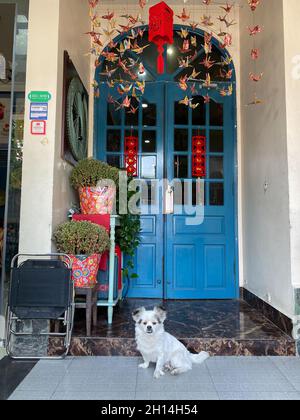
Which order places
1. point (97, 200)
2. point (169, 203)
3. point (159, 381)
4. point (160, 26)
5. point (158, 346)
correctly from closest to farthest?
point (159, 381), point (158, 346), point (160, 26), point (97, 200), point (169, 203)

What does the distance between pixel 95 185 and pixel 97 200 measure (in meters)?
0.16

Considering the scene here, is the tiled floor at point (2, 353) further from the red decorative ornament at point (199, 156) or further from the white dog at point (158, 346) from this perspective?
the red decorative ornament at point (199, 156)

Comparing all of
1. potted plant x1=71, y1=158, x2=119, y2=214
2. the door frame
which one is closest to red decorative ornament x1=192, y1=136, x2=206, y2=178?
the door frame

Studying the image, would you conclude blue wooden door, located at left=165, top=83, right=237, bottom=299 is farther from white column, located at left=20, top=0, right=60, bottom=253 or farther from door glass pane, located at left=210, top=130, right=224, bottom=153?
white column, located at left=20, top=0, right=60, bottom=253

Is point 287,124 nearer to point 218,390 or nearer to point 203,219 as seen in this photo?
point 203,219

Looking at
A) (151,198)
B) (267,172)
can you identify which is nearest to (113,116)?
(151,198)

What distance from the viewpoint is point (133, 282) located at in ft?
12.3

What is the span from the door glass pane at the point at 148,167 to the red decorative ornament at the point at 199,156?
501 mm

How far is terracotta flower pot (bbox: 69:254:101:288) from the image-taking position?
8.05 ft

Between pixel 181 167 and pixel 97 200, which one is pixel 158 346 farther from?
pixel 181 167

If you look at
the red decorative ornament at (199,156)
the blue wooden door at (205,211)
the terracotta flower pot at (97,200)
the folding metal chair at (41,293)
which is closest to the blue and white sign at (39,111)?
the terracotta flower pot at (97,200)

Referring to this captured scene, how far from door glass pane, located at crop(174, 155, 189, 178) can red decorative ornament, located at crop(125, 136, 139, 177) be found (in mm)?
501

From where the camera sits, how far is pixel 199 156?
3.86 m

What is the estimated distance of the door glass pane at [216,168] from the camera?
3.88 m
